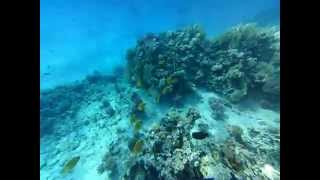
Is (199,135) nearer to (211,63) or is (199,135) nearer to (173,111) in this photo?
(173,111)

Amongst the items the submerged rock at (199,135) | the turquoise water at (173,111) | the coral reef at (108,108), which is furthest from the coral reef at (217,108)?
the coral reef at (108,108)

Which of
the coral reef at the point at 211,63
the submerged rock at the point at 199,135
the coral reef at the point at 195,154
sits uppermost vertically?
the coral reef at the point at 211,63

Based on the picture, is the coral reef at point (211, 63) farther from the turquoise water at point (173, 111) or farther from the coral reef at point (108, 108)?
the coral reef at point (108, 108)

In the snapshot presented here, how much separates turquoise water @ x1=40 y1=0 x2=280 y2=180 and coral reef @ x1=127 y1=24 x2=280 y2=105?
3cm

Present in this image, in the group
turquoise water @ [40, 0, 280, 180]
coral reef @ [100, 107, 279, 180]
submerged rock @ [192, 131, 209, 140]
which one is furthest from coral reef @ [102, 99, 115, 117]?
submerged rock @ [192, 131, 209, 140]

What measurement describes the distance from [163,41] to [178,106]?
9.54ft

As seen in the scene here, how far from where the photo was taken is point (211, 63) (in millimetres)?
7840

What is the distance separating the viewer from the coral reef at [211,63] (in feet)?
23.0

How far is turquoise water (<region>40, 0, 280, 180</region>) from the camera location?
5109 millimetres

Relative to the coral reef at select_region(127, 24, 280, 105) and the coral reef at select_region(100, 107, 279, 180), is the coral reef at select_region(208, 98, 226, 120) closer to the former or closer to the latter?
the coral reef at select_region(127, 24, 280, 105)

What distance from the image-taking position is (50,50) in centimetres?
1434

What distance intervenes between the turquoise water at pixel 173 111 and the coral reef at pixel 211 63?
26 millimetres

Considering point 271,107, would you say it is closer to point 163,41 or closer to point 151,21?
point 163,41
